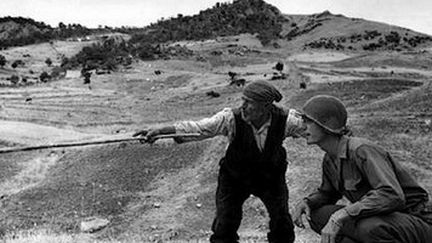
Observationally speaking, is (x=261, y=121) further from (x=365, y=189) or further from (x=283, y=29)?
(x=283, y=29)

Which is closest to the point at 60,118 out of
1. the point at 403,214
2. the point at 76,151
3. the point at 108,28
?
the point at 76,151

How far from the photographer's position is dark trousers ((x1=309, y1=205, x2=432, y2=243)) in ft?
12.2

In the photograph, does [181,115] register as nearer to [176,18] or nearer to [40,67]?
[40,67]

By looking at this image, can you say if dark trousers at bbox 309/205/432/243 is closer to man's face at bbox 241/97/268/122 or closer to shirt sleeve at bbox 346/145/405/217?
shirt sleeve at bbox 346/145/405/217

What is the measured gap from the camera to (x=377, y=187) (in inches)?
144

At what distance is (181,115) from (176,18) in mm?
53581

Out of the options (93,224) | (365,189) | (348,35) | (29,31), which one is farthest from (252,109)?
(29,31)

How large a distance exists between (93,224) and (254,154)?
595cm

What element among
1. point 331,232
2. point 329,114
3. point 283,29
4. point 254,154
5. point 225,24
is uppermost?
point 329,114

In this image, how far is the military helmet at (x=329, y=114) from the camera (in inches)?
157

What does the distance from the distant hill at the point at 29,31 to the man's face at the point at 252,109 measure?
53.6 m

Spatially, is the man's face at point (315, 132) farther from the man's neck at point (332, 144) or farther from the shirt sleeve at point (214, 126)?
the shirt sleeve at point (214, 126)

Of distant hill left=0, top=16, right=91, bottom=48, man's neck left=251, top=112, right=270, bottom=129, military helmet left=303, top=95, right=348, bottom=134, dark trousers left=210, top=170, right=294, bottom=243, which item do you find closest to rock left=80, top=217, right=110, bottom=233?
dark trousers left=210, top=170, right=294, bottom=243

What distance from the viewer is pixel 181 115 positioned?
62.4ft
